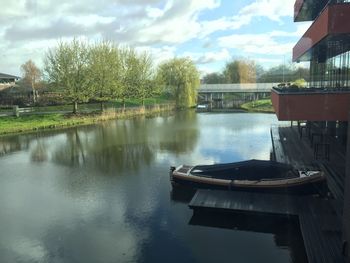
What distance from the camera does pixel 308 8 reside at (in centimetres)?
2142

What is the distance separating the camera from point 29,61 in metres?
77.8

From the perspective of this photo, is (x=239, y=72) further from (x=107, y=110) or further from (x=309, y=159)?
(x=309, y=159)

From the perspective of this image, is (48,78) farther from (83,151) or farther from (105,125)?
(83,151)

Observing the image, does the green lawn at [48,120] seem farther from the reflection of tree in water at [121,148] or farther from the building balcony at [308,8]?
the building balcony at [308,8]

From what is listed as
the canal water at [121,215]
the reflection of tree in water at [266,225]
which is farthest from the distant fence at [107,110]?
the reflection of tree in water at [266,225]

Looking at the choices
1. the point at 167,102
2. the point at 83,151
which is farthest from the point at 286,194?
the point at 167,102

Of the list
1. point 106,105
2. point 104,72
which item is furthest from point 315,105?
point 106,105

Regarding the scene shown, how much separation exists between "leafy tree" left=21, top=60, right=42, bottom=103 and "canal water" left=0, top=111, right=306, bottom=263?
45.6 meters

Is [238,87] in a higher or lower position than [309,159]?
higher

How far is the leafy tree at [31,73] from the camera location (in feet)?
226

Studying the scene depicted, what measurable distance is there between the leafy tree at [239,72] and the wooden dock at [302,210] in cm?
7805

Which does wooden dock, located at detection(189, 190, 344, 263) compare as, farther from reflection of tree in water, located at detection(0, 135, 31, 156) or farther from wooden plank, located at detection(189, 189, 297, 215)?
reflection of tree in water, located at detection(0, 135, 31, 156)

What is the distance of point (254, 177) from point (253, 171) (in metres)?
0.24

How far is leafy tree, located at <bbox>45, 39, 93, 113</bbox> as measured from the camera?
4422 centimetres
